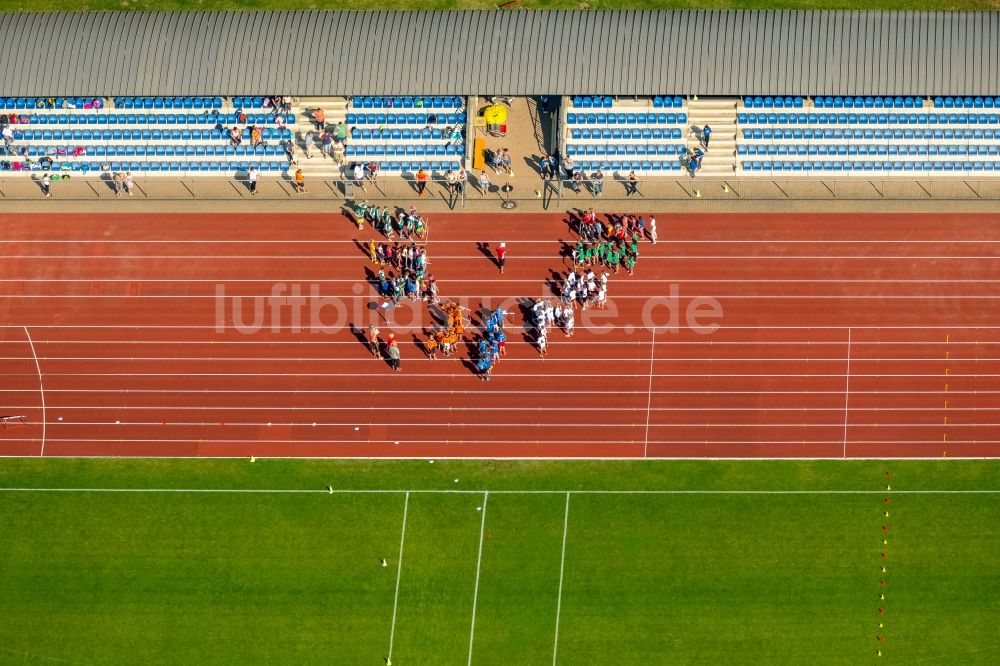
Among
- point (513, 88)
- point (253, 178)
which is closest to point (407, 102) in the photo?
point (513, 88)

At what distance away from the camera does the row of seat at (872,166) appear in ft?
139

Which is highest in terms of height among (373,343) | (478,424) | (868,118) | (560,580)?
(868,118)

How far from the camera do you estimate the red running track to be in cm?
4131

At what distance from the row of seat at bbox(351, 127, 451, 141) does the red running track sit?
3.65 metres

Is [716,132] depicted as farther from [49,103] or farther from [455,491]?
[49,103]

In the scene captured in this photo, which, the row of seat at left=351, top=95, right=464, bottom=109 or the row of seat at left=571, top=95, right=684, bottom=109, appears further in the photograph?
the row of seat at left=351, top=95, right=464, bottom=109

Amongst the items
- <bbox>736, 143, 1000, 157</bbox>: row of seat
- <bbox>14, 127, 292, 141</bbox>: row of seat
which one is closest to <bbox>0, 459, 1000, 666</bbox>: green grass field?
<bbox>736, 143, 1000, 157</bbox>: row of seat

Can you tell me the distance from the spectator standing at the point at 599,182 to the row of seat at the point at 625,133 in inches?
55.4

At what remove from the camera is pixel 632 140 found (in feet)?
142

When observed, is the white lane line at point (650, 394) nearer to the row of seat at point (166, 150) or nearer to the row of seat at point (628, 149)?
the row of seat at point (628, 149)

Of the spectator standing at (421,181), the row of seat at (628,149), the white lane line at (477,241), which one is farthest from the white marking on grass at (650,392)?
the spectator standing at (421,181)

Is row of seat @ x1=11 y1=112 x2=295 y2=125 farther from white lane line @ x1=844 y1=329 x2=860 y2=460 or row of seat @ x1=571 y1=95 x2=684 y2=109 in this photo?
white lane line @ x1=844 y1=329 x2=860 y2=460

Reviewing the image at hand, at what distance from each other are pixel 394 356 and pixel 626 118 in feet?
43.5

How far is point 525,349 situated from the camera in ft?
138
